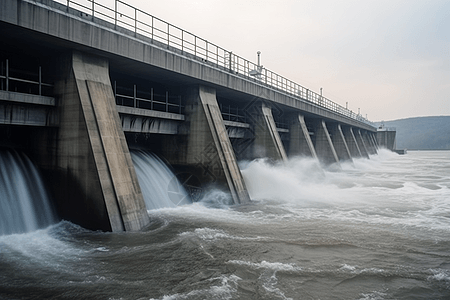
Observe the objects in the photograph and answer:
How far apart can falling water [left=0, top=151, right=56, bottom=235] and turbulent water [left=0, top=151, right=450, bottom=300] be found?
0.44 metres

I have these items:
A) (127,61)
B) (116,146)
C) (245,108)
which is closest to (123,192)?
(116,146)

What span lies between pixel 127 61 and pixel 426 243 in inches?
542

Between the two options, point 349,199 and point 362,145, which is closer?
point 349,199

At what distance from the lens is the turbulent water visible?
755 cm

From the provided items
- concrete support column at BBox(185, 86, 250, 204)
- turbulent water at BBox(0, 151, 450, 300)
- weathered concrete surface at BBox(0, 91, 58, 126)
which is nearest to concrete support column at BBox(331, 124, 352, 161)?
turbulent water at BBox(0, 151, 450, 300)

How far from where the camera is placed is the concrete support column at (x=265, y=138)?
26.4 metres

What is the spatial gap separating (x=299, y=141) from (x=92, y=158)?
2602 centimetres

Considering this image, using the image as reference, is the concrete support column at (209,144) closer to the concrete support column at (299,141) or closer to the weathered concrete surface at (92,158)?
the weathered concrete surface at (92,158)

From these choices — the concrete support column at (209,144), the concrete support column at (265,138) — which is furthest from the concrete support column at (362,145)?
the concrete support column at (209,144)

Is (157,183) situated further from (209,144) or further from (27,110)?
(27,110)

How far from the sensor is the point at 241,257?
380 inches

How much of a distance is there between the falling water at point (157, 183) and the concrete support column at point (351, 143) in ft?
143

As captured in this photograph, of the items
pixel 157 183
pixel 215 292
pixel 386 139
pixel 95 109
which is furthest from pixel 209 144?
pixel 386 139

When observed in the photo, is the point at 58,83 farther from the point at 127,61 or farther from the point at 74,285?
the point at 74,285
